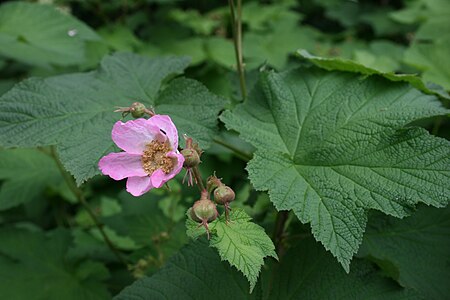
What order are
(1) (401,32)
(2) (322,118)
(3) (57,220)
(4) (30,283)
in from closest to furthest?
(2) (322,118) → (4) (30,283) → (3) (57,220) → (1) (401,32)

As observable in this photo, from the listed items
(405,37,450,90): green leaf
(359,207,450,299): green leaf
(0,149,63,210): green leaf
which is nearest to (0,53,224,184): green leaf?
(359,207,450,299): green leaf

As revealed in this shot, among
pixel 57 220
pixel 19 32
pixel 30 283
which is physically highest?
pixel 19 32

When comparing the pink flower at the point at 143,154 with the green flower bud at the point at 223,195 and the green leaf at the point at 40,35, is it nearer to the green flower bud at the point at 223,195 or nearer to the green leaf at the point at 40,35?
the green flower bud at the point at 223,195

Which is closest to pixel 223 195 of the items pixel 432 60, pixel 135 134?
pixel 135 134

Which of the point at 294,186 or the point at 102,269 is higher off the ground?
the point at 294,186

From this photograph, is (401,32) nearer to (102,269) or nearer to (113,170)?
(102,269)

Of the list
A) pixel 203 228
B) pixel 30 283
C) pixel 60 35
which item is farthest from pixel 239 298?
pixel 60 35

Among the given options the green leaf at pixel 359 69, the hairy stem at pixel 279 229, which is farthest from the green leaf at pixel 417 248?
the green leaf at pixel 359 69

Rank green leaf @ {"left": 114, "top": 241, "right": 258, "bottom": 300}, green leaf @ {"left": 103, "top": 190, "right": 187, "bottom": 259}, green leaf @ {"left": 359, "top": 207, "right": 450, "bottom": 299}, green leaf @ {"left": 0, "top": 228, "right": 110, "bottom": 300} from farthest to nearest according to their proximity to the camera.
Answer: green leaf @ {"left": 0, "top": 228, "right": 110, "bottom": 300}, green leaf @ {"left": 103, "top": 190, "right": 187, "bottom": 259}, green leaf @ {"left": 359, "top": 207, "right": 450, "bottom": 299}, green leaf @ {"left": 114, "top": 241, "right": 258, "bottom": 300}

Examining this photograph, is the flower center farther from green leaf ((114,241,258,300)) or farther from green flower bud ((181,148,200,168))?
green leaf ((114,241,258,300))
